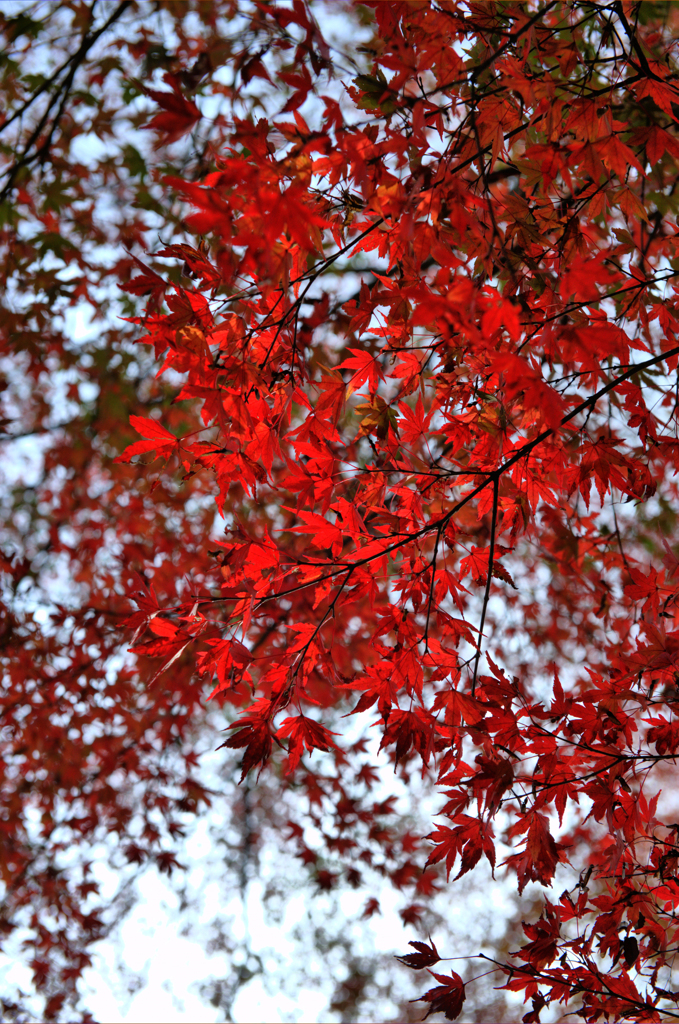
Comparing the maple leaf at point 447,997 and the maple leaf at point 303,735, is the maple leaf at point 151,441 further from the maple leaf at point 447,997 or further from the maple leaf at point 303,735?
the maple leaf at point 447,997

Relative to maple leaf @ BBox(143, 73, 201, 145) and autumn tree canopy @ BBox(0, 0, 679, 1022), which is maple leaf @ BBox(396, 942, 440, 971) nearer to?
autumn tree canopy @ BBox(0, 0, 679, 1022)

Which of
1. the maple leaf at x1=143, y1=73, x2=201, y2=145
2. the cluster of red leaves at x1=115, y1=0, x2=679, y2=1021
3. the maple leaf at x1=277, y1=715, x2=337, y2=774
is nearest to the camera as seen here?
the maple leaf at x1=143, y1=73, x2=201, y2=145

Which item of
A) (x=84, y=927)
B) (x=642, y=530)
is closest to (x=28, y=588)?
(x=84, y=927)

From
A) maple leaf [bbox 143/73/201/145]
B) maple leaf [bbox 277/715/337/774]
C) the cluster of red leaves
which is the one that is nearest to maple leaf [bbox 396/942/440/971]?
the cluster of red leaves

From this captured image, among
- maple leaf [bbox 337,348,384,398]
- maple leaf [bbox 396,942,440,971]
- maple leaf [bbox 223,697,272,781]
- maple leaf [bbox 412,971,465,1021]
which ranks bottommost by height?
maple leaf [bbox 412,971,465,1021]

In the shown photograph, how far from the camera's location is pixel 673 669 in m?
1.58

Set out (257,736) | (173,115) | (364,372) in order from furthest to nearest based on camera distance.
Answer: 1. (364,372)
2. (257,736)
3. (173,115)

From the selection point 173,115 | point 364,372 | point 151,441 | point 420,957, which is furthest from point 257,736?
point 173,115

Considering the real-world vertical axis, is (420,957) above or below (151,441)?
below

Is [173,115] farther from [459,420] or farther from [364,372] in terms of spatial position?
[459,420]

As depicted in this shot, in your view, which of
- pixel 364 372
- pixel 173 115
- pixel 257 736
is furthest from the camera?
pixel 364 372

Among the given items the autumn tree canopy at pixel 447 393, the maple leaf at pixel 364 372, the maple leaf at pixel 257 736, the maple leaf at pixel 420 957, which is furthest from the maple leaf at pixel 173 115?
the maple leaf at pixel 420 957

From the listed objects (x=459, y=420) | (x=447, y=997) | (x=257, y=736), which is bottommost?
(x=447, y=997)

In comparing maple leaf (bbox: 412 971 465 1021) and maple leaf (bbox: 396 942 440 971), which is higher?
maple leaf (bbox: 396 942 440 971)
